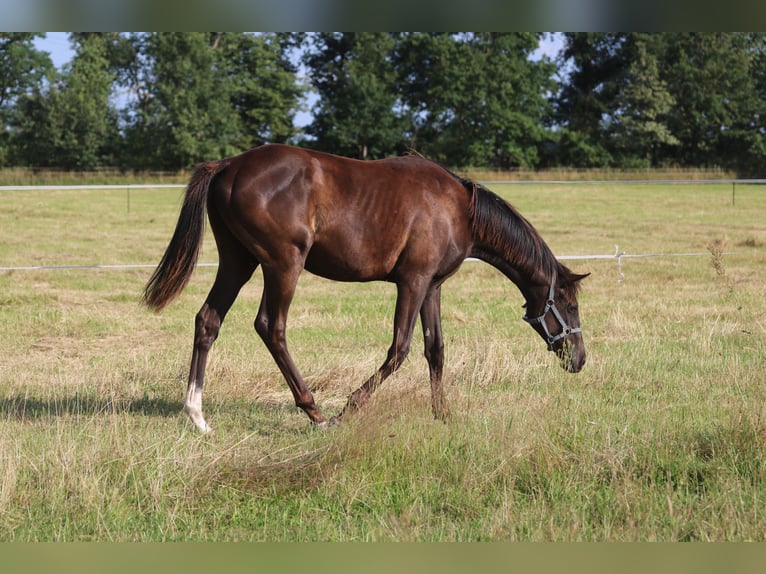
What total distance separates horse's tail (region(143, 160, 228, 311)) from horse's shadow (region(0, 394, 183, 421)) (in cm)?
71

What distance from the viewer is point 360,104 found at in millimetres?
44812

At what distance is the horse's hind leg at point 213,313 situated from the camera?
5.29 metres

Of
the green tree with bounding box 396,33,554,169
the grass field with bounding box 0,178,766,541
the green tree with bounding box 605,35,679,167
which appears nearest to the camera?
the grass field with bounding box 0,178,766,541

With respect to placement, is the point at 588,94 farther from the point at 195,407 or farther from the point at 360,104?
the point at 195,407

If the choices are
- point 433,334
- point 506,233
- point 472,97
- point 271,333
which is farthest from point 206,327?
point 472,97

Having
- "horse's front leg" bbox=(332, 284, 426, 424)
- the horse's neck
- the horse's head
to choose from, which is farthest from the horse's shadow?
the horse's head

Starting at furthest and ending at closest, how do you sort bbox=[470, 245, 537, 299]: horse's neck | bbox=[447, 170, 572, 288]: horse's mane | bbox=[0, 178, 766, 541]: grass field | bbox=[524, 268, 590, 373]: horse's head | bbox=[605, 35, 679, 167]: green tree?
bbox=[605, 35, 679, 167]: green tree → bbox=[524, 268, 590, 373]: horse's head → bbox=[470, 245, 537, 299]: horse's neck → bbox=[447, 170, 572, 288]: horse's mane → bbox=[0, 178, 766, 541]: grass field

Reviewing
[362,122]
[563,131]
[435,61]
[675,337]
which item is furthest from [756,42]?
[675,337]

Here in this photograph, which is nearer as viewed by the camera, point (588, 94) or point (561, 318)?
point (561, 318)

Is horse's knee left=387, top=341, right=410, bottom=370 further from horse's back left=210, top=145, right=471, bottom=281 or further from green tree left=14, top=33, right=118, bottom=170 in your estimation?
green tree left=14, top=33, right=118, bottom=170

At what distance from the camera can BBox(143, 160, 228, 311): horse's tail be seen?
17.5ft

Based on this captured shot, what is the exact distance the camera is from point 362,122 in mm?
44875

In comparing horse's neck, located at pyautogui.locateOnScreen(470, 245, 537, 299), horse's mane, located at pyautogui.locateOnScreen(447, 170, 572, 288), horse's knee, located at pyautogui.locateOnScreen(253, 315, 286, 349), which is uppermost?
horse's mane, located at pyautogui.locateOnScreen(447, 170, 572, 288)

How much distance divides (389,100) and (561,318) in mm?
40513
